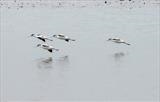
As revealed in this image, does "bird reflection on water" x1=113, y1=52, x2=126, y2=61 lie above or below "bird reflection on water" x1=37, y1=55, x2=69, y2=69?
above

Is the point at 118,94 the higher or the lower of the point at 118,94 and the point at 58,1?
the lower

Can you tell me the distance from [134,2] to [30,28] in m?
15.6

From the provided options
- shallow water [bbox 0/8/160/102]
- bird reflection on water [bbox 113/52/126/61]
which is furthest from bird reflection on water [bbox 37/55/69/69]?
bird reflection on water [bbox 113/52/126/61]

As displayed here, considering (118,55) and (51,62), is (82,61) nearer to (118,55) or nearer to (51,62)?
(51,62)

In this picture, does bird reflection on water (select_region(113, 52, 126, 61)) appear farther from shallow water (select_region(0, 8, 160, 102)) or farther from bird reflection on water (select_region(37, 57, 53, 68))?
bird reflection on water (select_region(37, 57, 53, 68))

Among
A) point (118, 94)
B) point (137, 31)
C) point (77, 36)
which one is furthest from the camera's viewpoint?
point (137, 31)

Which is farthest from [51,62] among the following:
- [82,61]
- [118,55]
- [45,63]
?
[118,55]

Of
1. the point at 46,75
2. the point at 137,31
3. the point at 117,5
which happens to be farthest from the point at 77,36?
the point at 117,5

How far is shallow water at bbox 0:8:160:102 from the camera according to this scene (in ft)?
44.8

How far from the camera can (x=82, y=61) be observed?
17.2 meters

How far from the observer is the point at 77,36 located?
22.4 metres

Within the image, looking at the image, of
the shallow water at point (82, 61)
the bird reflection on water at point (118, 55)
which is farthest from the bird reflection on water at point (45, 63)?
the bird reflection on water at point (118, 55)

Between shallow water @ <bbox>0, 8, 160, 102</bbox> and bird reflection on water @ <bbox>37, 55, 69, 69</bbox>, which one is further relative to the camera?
bird reflection on water @ <bbox>37, 55, 69, 69</bbox>

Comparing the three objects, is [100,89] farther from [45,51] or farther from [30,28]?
[30,28]
